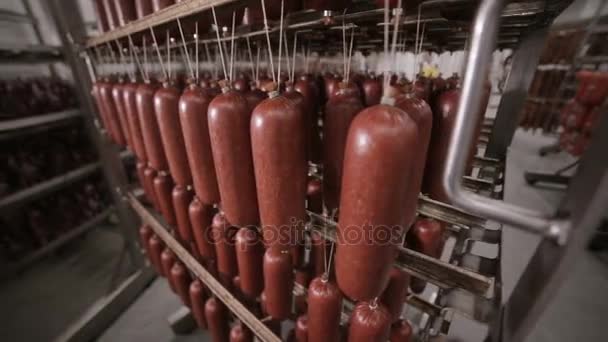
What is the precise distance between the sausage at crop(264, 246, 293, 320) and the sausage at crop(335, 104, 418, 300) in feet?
0.95

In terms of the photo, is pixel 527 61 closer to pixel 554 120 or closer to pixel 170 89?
pixel 170 89

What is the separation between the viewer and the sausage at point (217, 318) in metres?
1.16

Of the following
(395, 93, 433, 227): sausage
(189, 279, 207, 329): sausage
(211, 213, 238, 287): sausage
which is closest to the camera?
(395, 93, 433, 227): sausage

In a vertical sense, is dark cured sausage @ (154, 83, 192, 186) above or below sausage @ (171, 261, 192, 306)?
above

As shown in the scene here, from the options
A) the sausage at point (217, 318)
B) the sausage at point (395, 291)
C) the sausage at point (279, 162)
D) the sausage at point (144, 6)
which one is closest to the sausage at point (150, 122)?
the sausage at point (144, 6)

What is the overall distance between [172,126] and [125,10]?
70 centimetres

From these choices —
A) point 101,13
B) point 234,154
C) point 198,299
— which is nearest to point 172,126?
point 234,154

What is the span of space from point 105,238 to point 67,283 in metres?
0.51

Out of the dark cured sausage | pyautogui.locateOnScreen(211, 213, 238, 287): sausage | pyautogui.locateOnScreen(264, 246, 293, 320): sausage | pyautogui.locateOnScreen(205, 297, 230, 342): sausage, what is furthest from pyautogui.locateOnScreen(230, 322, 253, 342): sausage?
the dark cured sausage

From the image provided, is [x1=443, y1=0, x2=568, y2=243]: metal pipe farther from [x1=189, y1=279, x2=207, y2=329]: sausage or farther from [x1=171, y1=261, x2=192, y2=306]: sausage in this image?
[x1=171, y1=261, x2=192, y2=306]: sausage

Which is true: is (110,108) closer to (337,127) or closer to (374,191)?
(337,127)

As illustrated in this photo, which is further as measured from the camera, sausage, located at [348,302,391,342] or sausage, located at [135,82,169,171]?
sausage, located at [135,82,169,171]

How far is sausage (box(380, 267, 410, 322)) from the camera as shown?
2.38 feet

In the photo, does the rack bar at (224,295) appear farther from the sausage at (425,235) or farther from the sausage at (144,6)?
the sausage at (144,6)
